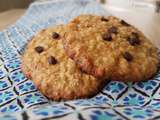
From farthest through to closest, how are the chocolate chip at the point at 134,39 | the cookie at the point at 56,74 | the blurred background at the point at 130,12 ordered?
the blurred background at the point at 130,12 < the chocolate chip at the point at 134,39 < the cookie at the point at 56,74

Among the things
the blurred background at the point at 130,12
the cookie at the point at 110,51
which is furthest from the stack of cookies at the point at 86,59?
the blurred background at the point at 130,12

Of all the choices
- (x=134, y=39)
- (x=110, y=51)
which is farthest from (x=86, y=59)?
(x=134, y=39)

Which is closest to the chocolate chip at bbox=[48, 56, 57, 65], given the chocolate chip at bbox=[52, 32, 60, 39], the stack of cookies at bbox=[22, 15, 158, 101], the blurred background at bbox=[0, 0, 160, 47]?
the stack of cookies at bbox=[22, 15, 158, 101]

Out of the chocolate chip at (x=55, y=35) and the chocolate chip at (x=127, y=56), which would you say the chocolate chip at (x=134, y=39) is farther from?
the chocolate chip at (x=55, y=35)

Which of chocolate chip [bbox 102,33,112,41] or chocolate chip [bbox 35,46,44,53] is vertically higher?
chocolate chip [bbox 102,33,112,41]

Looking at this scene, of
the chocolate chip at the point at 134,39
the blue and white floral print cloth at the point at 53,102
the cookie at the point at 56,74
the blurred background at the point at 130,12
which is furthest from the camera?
the blurred background at the point at 130,12

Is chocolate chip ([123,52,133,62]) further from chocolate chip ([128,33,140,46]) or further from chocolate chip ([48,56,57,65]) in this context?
chocolate chip ([48,56,57,65])
